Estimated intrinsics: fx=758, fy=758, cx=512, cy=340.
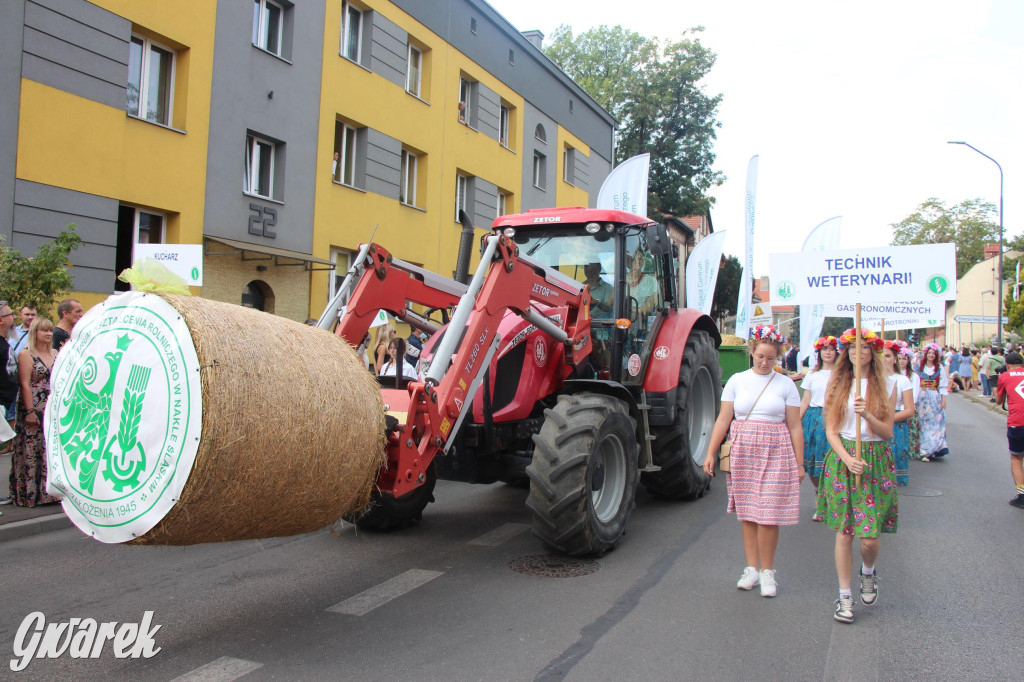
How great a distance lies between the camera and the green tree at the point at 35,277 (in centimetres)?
864

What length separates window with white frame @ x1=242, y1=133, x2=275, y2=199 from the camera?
1395 cm

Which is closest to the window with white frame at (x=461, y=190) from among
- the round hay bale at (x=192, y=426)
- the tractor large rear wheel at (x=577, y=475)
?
the tractor large rear wheel at (x=577, y=475)

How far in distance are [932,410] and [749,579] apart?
25.6ft

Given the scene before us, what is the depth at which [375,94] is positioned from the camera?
16672 mm

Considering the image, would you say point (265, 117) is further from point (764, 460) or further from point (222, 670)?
point (222, 670)

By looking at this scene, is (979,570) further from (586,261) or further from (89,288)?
(89,288)

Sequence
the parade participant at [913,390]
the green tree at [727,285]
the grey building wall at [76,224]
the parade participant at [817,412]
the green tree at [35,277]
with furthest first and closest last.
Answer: the green tree at [727,285]
the grey building wall at [76,224]
the green tree at [35,277]
the parade participant at [913,390]
the parade participant at [817,412]

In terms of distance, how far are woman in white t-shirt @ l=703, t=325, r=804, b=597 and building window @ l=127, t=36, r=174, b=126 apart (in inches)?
429

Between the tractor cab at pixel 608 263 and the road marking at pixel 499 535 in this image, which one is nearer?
the road marking at pixel 499 535

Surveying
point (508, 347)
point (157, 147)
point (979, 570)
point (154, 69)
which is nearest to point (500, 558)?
point (508, 347)

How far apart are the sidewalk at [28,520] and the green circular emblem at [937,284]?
714 centimetres

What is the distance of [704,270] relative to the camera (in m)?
14.9

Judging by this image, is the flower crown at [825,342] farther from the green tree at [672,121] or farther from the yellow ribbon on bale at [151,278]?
the green tree at [672,121]

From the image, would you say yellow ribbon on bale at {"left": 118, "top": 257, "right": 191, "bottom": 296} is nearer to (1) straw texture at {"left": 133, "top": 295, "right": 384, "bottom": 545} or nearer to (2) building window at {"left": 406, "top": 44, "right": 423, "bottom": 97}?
(1) straw texture at {"left": 133, "top": 295, "right": 384, "bottom": 545}
